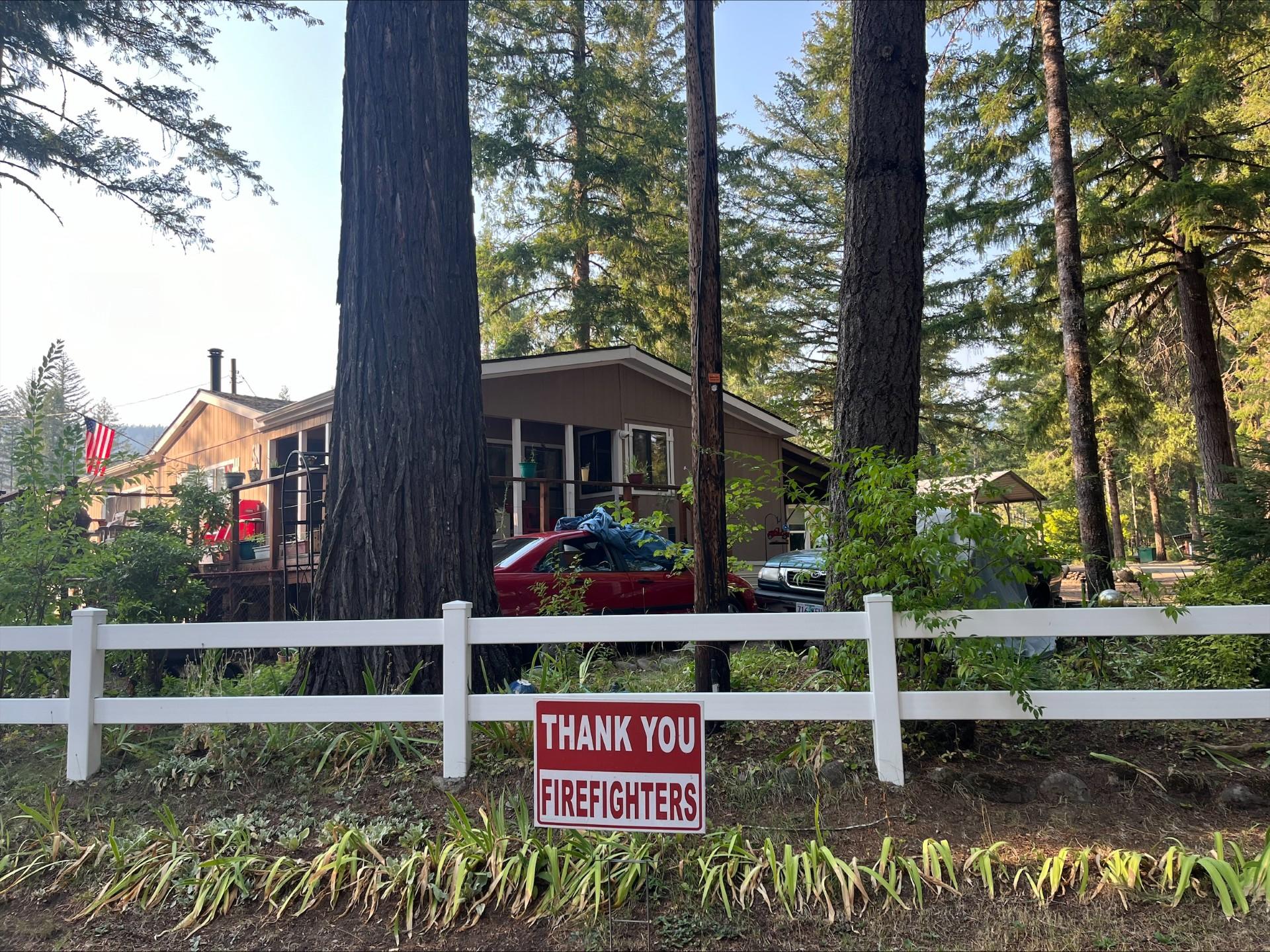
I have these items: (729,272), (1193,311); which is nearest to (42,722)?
(1193,311)

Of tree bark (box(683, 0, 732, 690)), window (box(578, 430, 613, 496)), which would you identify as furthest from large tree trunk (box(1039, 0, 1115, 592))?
window (box(578, 430, 613, 496))

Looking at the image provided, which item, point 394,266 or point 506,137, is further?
point 506,137

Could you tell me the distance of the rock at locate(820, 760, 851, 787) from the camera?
4.04m

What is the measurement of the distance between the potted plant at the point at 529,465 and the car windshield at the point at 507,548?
3730 mm

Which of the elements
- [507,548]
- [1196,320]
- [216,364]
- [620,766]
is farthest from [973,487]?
[216,364]

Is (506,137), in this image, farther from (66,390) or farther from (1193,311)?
(66,390)

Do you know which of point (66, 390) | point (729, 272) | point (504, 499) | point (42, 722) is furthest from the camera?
point (66, 390)

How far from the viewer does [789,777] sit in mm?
4070

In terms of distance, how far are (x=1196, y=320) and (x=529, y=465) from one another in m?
11.5

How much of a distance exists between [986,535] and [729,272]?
18855mm

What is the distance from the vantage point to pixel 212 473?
64.3ft

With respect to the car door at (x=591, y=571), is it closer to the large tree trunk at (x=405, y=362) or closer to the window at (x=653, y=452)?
the large tree trunk at (x=405, y=362)

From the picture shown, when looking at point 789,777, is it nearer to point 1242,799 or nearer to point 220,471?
point 1242,799

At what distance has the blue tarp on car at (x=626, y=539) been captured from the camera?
891 centimetres
